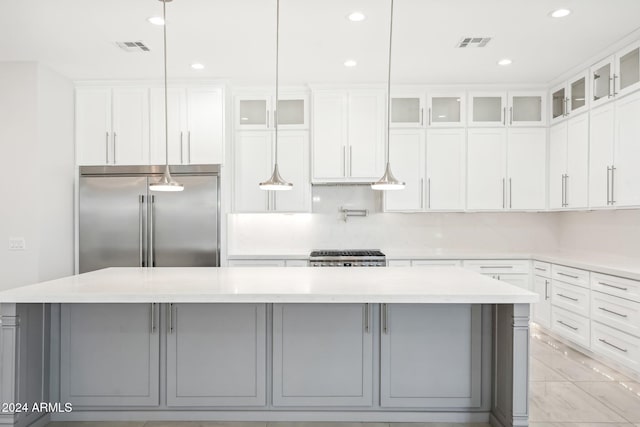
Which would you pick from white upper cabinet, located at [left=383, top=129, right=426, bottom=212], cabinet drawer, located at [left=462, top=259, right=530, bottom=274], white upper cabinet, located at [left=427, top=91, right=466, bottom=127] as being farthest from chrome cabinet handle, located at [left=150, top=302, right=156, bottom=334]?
white upper cabinet, located at [left=427, top=91, right=466, bottom=127]

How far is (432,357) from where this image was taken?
2.72 meters

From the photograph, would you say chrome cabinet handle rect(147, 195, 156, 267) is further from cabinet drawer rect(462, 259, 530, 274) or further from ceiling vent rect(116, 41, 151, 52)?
cabinet drawer rect(462, 259, 530, 274)

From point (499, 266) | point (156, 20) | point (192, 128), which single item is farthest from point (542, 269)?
point (156, 20)

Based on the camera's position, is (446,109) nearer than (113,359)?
No

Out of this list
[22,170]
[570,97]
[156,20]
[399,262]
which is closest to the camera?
[156,20]

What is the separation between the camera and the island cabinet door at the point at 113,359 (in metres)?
2.71

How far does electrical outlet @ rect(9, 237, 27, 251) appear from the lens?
4.11 m

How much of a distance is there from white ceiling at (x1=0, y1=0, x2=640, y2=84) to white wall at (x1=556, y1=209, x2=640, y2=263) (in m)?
1.56

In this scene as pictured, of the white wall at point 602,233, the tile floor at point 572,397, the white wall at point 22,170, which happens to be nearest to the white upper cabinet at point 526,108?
the white wall at point 602,233

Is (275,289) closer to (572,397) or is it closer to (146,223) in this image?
(572,397)

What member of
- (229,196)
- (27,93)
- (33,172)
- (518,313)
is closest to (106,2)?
(27,93)

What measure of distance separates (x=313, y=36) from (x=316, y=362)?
8.32 feet

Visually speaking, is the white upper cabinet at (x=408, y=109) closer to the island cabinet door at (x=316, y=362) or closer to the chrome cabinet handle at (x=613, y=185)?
the chrome cabinet handle at (x=613, y=185)

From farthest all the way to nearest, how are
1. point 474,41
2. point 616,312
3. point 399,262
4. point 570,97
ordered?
point 399,262 → point 570,97 → point 474,41 → point 616,312
